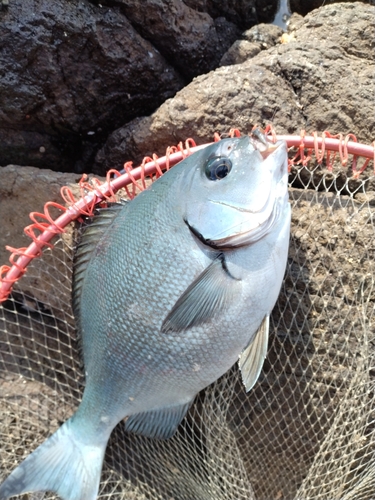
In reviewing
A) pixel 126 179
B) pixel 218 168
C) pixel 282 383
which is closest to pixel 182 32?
pixel 126 179

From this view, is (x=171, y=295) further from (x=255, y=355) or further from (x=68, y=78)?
(x=68, y=78)

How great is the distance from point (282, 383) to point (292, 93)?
1.47 metres

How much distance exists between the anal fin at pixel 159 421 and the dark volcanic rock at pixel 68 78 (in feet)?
5.06

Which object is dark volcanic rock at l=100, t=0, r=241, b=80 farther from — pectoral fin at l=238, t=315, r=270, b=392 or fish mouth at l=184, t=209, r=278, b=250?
pectoral fin at l=238, t=315, r=270, b=392

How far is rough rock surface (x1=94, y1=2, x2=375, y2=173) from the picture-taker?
2.43 metres

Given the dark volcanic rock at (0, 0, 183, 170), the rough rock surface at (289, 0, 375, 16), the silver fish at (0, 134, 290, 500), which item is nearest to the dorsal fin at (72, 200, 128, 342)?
the silver fish at (0, 134, 290, 500)

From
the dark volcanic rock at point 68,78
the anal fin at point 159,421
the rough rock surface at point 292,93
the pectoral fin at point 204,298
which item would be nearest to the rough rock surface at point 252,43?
the rough rock surface at point 292,93

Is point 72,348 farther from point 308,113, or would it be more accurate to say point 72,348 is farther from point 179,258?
point 308,113

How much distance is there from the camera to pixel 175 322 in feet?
6.12

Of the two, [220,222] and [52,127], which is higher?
[52,127]

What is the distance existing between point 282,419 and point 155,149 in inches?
61.8

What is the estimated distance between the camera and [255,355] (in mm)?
1964

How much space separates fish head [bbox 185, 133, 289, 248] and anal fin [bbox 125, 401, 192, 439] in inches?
30.8

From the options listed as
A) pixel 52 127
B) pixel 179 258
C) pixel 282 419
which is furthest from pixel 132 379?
pixel 52 127
